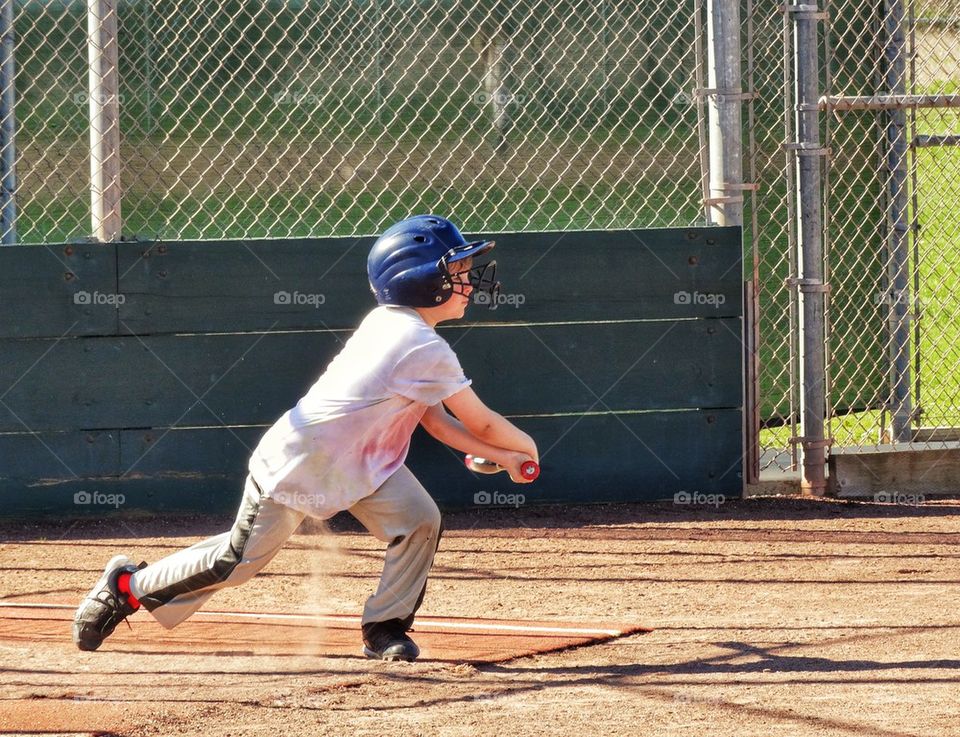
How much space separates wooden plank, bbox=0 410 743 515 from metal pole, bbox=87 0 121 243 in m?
1.19

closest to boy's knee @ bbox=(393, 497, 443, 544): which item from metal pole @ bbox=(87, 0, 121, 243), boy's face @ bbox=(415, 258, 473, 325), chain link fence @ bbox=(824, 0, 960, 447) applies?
boy's face @ bbox=(415, 258, 473, 325)

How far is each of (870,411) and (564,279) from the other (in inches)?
131

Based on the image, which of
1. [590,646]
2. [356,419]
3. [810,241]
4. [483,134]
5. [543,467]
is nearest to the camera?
[356,419]

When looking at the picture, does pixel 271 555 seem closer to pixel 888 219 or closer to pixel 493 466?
pixel 493 466

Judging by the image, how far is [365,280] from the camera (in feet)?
21.8

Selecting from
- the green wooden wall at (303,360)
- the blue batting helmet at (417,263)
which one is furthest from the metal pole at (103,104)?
the blue batting helmet at (417,263)

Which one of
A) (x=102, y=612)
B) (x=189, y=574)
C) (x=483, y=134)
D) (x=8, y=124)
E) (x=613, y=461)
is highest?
(x=483, y=134)

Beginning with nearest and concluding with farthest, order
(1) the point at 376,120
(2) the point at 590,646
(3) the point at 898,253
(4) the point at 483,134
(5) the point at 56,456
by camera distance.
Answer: (2) the point at 590,646, (5) the point at 56,456, (3) the point at 898,253, (4) the point at 483,134, (1) the point at 376,120

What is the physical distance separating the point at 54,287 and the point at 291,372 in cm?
125

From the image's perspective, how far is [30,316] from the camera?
6.48 meters

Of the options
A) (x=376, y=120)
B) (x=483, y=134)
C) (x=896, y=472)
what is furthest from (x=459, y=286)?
(x=376, y=120)

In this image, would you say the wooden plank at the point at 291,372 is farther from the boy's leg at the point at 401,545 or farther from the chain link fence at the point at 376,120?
the boy's leg at the point at 401,545

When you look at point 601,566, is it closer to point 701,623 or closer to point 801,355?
A: point 701,623

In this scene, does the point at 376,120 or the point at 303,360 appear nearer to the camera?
the point at 303,360
